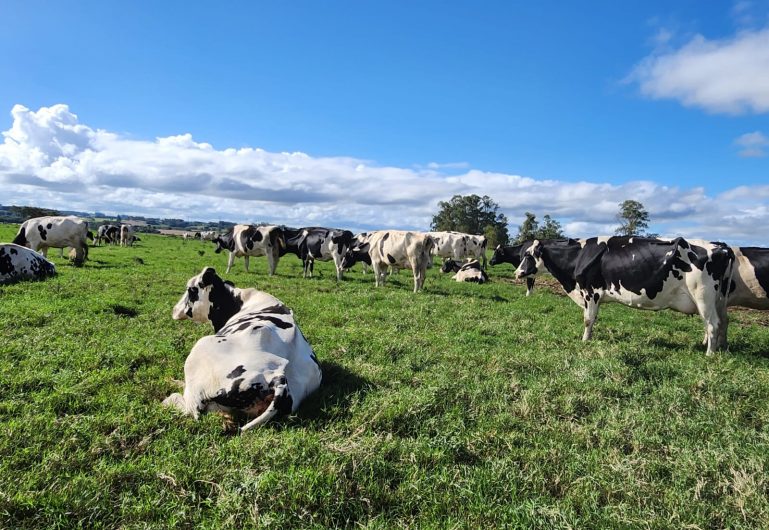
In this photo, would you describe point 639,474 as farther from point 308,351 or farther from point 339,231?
point 339,231

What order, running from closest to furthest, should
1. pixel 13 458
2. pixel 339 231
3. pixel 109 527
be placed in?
pixel 109 527
pixel 13 458
pixel 339 231

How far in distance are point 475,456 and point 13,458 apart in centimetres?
352

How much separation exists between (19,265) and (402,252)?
37.1 ft

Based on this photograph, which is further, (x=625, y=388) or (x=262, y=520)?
(x=625, y=388)

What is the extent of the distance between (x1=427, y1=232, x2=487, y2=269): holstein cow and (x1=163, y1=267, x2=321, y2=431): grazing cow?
956 inches

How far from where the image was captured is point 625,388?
5656mm

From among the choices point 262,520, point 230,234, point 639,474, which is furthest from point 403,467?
point 230,234

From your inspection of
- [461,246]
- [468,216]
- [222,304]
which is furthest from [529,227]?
[222,304]

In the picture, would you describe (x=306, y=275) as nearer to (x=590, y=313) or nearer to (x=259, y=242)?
(x=259, y=242)

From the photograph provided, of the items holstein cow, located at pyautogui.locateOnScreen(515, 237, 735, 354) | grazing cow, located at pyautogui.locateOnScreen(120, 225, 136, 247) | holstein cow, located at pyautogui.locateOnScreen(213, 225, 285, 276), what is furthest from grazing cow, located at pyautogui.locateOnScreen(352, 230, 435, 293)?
grazing cow, located at pyautogui.locateOnScreen(120, 225, 136, 247)

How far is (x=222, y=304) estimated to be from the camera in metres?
6.71

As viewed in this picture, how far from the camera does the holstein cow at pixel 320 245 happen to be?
19.5 meters

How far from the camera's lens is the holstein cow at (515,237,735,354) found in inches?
317

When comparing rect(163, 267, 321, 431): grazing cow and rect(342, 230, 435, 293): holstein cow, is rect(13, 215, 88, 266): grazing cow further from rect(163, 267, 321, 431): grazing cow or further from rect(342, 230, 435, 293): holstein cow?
rect(163, 267, 321, 431): grazing cow
